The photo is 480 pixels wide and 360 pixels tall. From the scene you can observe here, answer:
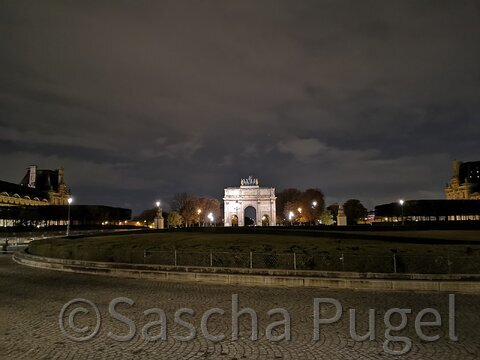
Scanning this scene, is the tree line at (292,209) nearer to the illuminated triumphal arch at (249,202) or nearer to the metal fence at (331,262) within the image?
the illuminated triumphal arch at (249,202)

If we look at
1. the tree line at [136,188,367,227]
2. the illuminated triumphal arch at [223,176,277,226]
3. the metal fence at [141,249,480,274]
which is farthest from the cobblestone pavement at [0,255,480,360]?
the illuminated triumphal arch at [223,176,277,226]

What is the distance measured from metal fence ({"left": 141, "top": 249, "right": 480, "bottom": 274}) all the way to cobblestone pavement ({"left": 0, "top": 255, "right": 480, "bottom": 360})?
2.77 metres

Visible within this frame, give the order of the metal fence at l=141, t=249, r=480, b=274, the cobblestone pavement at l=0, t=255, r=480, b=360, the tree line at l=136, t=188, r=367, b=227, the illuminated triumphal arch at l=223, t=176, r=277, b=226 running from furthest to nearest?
the illuminated triumphal arch at l=223, t=176, r=277, b=226 → the tree line at l=136, t=188, r=367, b=227 → the metal fence at l=141, t=249, r=480, b=274 → the cobblestone pavement at l=0, t=255, r=480, b=360

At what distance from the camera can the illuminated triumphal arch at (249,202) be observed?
14325cm

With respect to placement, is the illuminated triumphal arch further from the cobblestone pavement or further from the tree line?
the cobblestone pavement

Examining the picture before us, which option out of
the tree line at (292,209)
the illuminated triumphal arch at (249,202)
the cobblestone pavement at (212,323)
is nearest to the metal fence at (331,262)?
the cobblestone pavement at (212,323)

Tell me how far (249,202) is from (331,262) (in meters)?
126

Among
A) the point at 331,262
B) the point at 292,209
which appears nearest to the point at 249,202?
the point at 292,209

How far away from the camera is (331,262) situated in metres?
19.5

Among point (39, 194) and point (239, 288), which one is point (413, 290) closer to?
point (239, 288)

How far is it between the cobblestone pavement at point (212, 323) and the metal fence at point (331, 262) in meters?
2.77

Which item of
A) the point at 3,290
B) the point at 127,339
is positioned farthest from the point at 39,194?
the point at 127,339

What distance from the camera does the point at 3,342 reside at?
31.6ft

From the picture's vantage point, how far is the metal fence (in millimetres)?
18328
